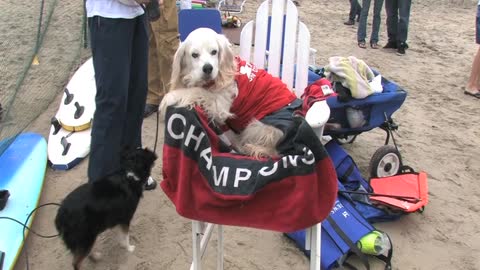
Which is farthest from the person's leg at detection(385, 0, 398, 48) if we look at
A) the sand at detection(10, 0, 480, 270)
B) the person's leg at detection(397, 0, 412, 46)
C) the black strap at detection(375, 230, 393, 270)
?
the black strap at detection(375, 230, 393, 270)

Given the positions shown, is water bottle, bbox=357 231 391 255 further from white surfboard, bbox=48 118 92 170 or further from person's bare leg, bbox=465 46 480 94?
person's bare leg, bbox=465 46 480 94

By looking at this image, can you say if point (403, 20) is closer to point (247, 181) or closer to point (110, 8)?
point (110, 8)

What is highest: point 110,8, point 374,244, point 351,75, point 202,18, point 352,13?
point 110,8

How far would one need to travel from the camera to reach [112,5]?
2.32m

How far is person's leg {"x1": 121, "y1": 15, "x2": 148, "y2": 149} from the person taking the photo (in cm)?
258

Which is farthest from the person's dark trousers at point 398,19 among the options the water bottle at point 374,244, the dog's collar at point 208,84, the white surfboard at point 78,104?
the dog's collar at point 208,84

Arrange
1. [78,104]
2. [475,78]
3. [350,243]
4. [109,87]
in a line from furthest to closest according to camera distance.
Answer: [475,78] < [78,104] < [350,243] < [109,87]

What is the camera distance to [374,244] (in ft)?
8.46

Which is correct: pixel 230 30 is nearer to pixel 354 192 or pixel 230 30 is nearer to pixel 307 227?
pixel 354 192

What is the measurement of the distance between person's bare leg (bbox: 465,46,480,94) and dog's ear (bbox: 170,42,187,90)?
4.12 meters

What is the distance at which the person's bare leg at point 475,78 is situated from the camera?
5.05m

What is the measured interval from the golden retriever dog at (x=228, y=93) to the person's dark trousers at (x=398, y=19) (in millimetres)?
4889

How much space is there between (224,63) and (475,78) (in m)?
4.03

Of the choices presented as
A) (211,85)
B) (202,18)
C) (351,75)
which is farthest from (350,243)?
(202,18)
